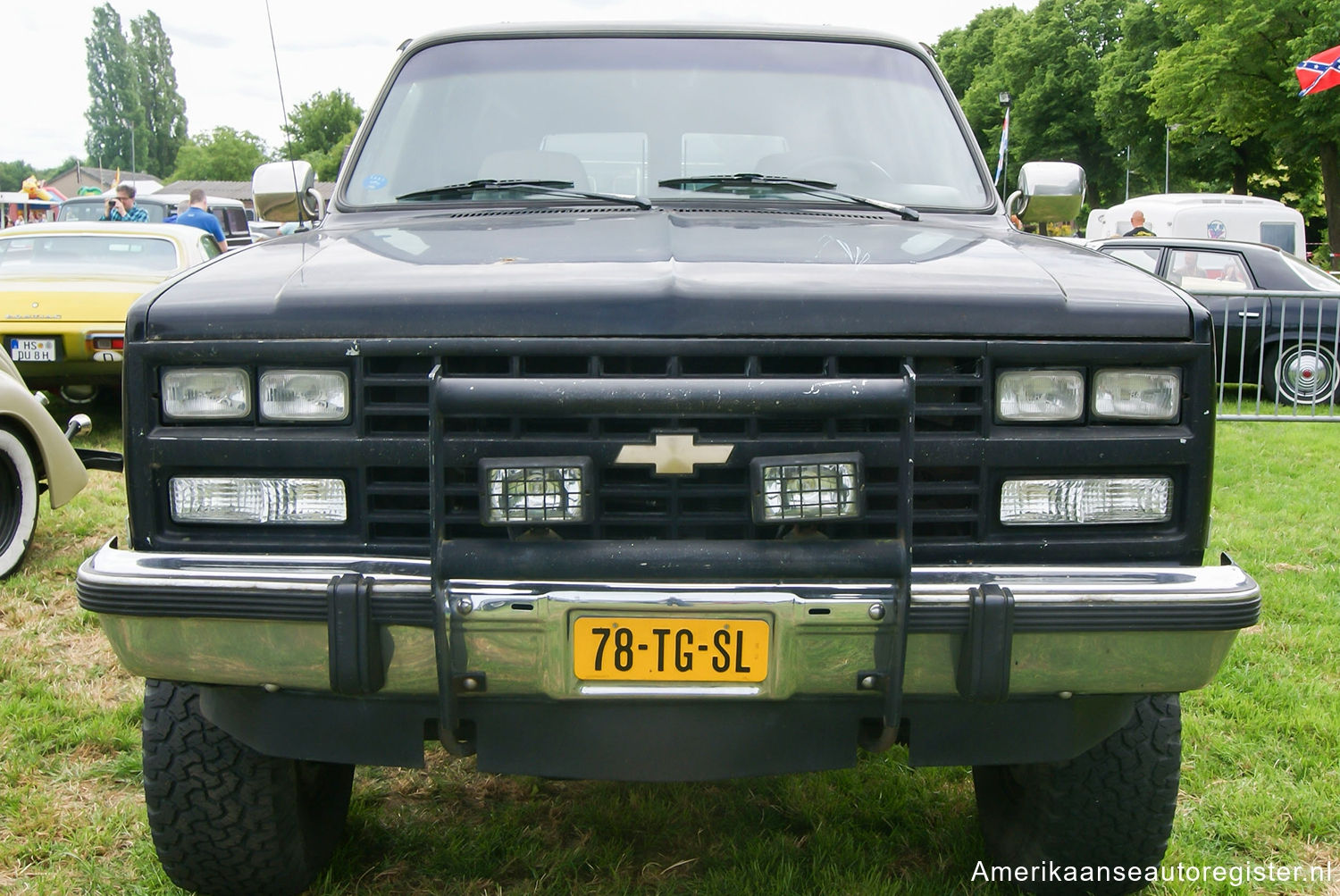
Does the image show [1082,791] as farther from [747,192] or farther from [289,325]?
[289,325]

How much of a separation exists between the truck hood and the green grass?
1.40 m

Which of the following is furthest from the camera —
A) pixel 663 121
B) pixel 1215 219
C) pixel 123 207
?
pixel 1215 219

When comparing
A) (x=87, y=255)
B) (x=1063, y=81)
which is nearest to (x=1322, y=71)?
(x=87, y=255)

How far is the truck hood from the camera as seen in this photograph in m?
2.18

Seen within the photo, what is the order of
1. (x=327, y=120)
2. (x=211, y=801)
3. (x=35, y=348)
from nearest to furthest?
(x=211, y=801)
(x=35, y=348)
(x=327, y=120)

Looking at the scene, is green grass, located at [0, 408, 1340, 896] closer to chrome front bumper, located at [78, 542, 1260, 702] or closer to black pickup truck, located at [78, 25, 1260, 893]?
black pickup truck, located at [78, 25, 1260, 893]

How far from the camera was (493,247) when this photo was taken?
102 inches

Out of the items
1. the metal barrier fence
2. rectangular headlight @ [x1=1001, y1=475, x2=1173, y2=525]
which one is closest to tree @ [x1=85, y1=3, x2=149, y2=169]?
the metal barrier fence

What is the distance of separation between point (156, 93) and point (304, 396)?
11073cm

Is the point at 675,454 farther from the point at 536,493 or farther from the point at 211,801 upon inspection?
the point at 211,801

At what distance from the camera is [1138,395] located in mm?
2293

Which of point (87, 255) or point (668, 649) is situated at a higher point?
point (87, 255)

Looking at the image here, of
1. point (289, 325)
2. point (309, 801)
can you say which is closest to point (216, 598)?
point (289, 325)

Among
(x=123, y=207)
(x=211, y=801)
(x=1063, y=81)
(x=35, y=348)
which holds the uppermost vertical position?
(x=1063, y=81)
